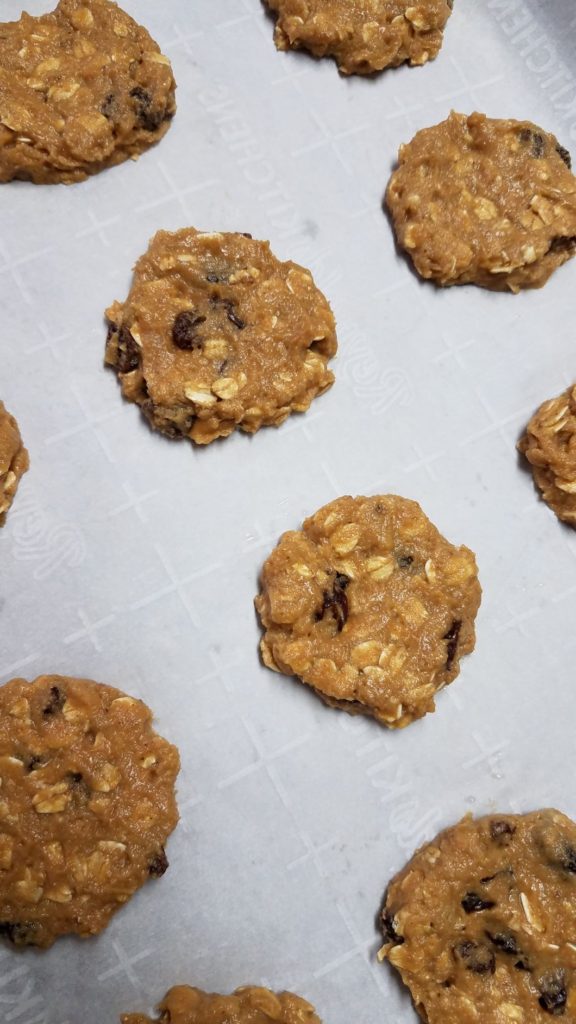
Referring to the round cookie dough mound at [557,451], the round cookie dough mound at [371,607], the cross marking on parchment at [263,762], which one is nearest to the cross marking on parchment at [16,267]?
the round cookie dough mound at [371,607]

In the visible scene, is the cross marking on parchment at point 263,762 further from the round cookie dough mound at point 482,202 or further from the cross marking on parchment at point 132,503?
the round cookie dough mound at point 482,202

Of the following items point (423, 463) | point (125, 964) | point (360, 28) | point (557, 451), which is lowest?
point (125, 964)

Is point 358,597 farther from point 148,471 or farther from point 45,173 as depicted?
point 45,173

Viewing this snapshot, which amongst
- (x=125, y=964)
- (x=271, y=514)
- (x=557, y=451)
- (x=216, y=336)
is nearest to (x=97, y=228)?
(x=216, y=336)

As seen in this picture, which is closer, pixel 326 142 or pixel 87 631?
pixel 87 631

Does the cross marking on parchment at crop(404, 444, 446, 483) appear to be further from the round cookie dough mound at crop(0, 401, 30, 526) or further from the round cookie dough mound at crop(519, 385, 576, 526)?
the round cookie dough mound at crop(0, 401, 30, 526)

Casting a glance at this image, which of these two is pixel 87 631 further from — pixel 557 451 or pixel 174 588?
pixel 557 451
